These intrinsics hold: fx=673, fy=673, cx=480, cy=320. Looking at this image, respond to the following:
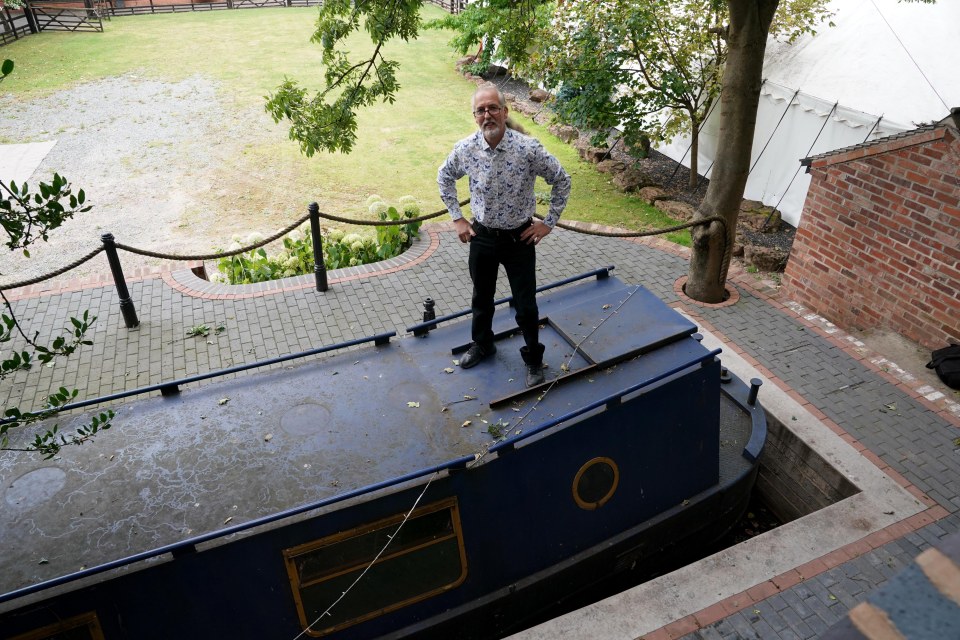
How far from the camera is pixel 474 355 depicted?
16.5 feet

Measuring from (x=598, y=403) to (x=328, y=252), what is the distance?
20.7 feet

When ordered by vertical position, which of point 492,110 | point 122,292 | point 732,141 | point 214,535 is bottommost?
point 122,292

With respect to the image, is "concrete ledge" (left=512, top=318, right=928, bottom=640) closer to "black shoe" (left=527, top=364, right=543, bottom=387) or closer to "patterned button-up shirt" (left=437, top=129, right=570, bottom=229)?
"black shoe" (left=527, top=364, right=543, bottom=387)

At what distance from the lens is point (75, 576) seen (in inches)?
127

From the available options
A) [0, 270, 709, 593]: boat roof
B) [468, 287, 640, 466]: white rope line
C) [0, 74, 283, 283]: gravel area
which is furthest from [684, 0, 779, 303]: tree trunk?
[0, 74, 283, 283]: gravel area

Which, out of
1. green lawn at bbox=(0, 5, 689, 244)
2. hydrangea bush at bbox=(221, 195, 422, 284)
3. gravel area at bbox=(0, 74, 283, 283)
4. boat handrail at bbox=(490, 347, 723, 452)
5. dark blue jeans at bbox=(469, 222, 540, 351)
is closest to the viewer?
boat handrail at bbox=(490, 347, 723, 452)

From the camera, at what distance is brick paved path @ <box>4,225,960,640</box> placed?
15.7ft

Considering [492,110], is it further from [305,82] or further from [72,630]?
[305,82]

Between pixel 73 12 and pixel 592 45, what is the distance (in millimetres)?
26048

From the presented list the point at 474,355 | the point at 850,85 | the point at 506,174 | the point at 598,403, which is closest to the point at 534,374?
the point at 474,355

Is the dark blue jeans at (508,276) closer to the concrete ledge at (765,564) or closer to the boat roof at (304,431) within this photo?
the boat roof at (304,431)

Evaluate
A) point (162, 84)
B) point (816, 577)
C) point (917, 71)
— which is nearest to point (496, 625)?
point (816, 577)

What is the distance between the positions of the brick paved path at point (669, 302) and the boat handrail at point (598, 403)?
1.57 meters

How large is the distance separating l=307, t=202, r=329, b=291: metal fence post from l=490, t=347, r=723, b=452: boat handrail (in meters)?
4.95
